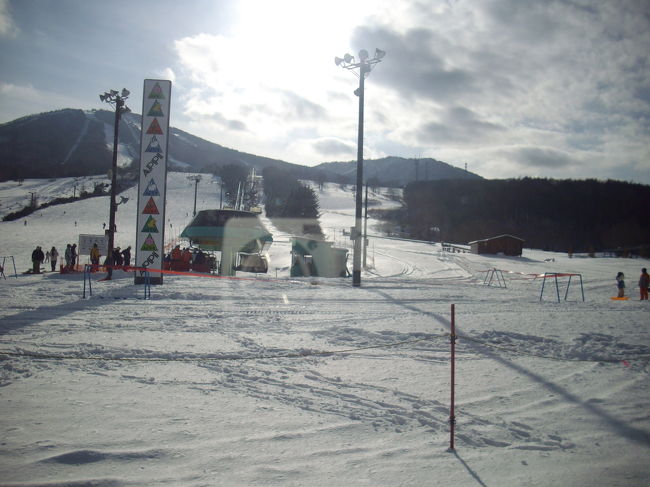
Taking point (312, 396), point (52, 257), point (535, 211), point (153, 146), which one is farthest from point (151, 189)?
point (535, 211)

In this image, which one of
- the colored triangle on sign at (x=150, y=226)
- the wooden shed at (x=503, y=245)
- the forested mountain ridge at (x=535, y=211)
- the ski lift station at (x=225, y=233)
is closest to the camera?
the colored triangle on sign at (x=150, y=226)

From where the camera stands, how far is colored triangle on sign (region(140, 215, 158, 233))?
15.3 m

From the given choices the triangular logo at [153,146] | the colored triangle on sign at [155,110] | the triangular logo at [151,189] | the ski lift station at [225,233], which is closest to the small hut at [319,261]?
the ski lift station at [225,233]

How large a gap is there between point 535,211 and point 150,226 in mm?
109270

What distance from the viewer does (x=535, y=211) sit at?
341ft

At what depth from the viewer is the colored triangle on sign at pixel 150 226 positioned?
1527 cm

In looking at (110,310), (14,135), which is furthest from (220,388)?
(14,135)

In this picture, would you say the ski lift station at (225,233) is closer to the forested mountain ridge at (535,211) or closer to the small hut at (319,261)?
the small hut at (319,261)

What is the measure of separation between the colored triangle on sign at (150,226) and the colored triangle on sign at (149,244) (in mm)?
250

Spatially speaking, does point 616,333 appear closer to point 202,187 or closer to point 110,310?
point 110,310

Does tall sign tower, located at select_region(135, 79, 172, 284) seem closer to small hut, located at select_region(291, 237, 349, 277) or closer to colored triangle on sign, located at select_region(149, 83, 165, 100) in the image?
colored triangle on sign, located at select_region(149, 83, 165, 100)

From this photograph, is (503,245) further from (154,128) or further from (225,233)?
(154,128)

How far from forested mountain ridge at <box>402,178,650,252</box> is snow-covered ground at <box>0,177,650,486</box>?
70.3m

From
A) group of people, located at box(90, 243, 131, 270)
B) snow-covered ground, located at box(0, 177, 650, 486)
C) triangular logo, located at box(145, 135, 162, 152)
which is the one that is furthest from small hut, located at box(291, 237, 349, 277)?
snow-covered ground, located at box(0, 177, 650, 486)
